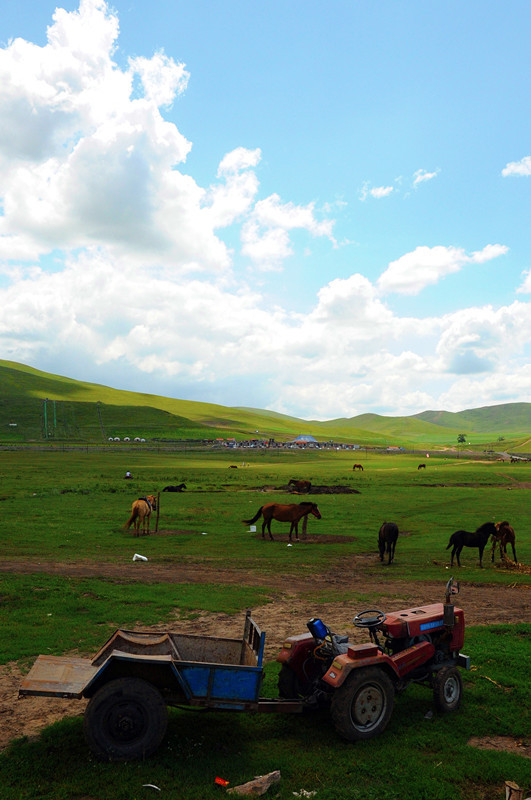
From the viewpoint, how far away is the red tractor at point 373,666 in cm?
770

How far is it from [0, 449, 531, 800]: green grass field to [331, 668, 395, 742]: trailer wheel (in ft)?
0.72

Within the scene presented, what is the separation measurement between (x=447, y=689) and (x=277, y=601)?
713 centimetres

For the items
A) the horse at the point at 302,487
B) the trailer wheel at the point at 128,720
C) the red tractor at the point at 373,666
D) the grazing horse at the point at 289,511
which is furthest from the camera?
the horse at the point at 302,487

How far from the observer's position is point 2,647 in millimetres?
10977

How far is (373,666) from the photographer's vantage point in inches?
313

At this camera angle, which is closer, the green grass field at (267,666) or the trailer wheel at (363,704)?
the green grass field at (267,666)

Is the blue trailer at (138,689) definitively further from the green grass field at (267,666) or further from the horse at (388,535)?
the horse at (388,535)

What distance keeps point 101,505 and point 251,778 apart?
31502mm

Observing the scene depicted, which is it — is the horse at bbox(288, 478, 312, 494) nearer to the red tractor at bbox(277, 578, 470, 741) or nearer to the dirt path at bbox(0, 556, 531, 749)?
the dirt path at bbox(0, 556, 531, 749)

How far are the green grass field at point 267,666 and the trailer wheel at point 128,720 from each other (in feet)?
0.66

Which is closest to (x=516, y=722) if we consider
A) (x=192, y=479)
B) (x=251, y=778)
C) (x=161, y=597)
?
(x=251, y=778)

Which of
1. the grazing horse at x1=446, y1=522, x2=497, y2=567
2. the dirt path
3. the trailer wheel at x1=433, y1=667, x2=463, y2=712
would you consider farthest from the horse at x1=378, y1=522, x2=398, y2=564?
the trailer wheel at x1=433, y1=667, x2=463, y2=712

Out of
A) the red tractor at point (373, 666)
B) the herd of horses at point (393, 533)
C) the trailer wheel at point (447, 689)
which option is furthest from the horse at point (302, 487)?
the trailer wheel at point (447, 689)

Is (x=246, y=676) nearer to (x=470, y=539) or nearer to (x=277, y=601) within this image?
(x=277, y=601)
